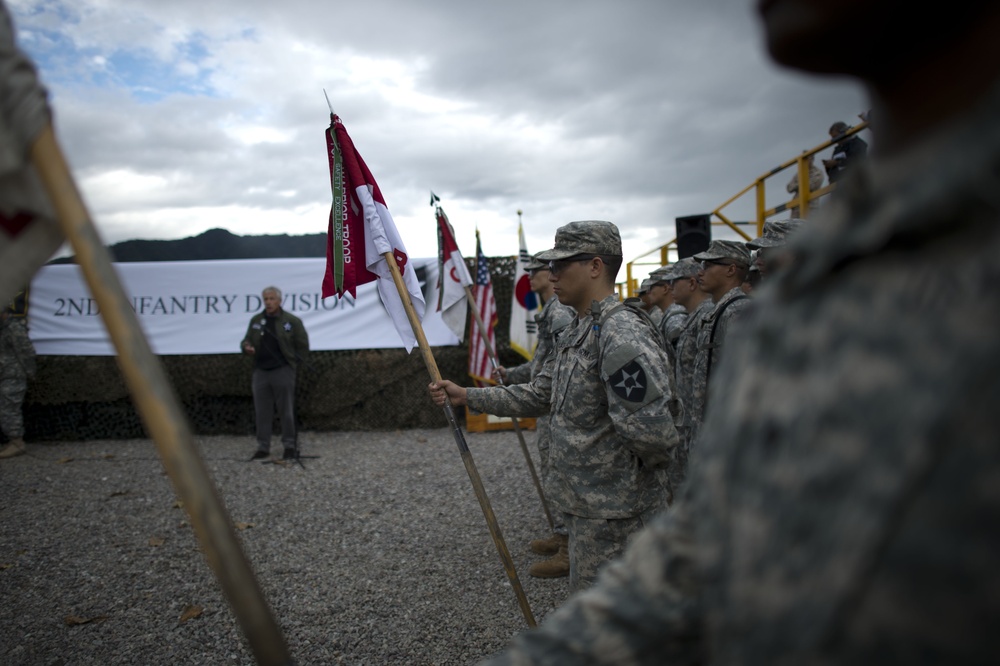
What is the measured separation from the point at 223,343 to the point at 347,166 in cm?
695

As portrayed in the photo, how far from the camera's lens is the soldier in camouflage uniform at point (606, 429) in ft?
9.18

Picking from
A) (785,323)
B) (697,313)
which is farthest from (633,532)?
(697,313)

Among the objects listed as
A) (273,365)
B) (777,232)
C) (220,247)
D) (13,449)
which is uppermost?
(220,247)

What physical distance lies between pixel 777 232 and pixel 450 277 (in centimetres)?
305

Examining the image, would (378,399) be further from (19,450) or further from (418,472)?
(19,450)

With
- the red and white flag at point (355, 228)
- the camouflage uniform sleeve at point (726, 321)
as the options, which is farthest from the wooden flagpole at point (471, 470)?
the camouflage uniform sleeve at point (726, 321)

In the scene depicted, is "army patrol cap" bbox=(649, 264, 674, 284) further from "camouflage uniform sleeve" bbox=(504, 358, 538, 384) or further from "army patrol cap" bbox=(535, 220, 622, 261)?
"army patrol cap" bbox=(535, 220, 622, 261)

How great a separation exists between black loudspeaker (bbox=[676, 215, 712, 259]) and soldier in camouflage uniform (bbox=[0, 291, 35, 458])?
9265 mm

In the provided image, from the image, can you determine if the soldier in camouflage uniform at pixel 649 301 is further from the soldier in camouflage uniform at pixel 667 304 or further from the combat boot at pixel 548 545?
Answer: the combat boot at pixel 548 545

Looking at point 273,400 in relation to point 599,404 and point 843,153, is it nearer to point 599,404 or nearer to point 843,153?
point 599,404

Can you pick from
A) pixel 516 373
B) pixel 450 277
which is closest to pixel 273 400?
pixel 450 277

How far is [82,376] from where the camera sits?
32.1ft

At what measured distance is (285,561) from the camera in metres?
5.14

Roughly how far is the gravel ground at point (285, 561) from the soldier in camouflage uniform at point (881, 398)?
346 centimetres
